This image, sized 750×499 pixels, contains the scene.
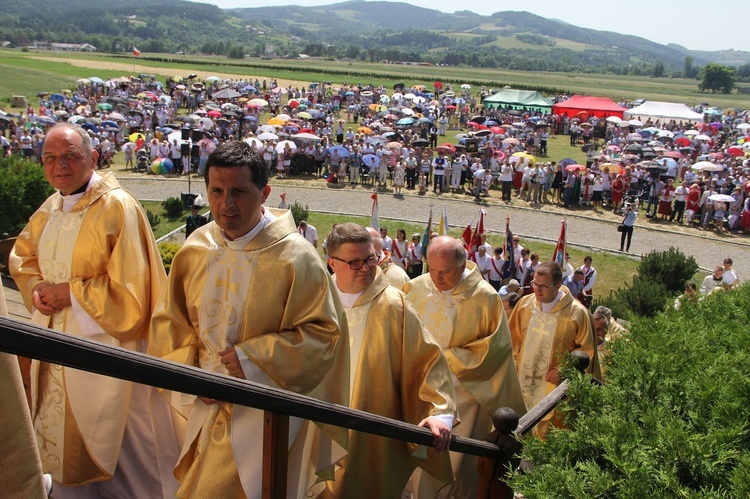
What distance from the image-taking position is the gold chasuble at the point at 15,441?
172cm

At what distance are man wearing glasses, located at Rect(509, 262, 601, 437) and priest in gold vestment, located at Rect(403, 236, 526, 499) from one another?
122 cm

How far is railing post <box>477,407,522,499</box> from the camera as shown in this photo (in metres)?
3.72

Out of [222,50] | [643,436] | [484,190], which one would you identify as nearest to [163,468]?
[643,436]

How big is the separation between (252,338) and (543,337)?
3928 millimetres

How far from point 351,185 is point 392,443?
24.1 meters

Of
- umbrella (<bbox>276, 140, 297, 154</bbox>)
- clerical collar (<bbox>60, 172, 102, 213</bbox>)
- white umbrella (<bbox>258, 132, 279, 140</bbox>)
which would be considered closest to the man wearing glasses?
clerical collar (<bbox>60, 172, 102, 213</bbox>)

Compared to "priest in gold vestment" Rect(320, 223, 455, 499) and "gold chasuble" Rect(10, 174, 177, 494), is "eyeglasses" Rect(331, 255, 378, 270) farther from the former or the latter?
"gold chasuble" Rect(10, 174, 177, 494)

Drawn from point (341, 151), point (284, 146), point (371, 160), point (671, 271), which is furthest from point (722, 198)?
point (284, 146)

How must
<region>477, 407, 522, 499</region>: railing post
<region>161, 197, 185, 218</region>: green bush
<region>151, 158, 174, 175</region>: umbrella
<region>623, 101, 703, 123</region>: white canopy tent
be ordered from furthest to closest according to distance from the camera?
<region>623, 101, 703, 123</region>: white canopy tent → <region>151, 158, 174, 175</region>: umbrella → <region>161, 197, 185, 218</region>: green bush → <region>477, 407, 522, 499</region>: railing post

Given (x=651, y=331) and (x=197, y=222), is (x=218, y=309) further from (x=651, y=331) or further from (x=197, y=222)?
(x=197, y=222)

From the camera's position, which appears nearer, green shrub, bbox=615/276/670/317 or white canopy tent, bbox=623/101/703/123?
green shrub, bbox=615/276/670/317

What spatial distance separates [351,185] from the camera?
91.8ft

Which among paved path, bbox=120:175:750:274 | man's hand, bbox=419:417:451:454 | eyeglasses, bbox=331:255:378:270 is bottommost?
paved path, bbox=120:175:750:274

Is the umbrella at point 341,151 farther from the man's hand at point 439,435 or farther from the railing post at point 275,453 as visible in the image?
the railing post at point 275,453
